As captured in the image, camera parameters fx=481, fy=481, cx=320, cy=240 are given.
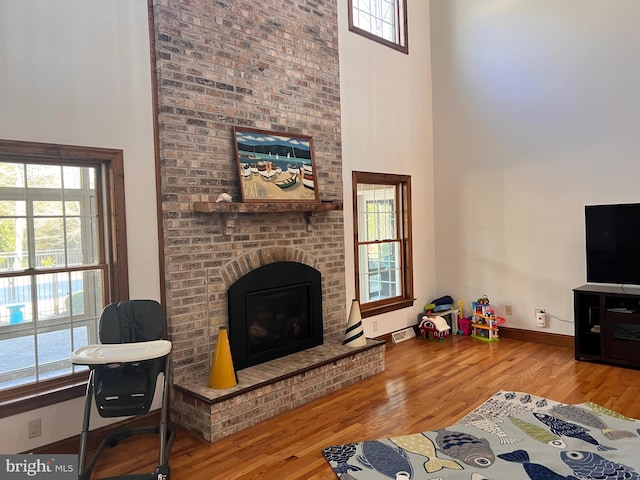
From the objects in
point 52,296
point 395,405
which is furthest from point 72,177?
point 395,405

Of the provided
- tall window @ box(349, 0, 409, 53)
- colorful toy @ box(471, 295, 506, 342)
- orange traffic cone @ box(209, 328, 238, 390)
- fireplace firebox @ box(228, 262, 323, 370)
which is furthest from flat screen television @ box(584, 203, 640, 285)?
orange traffic cone @ box(209, 328, 238, 390)

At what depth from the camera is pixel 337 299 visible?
16.2ft

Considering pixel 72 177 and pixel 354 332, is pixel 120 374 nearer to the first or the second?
pixel 72 177

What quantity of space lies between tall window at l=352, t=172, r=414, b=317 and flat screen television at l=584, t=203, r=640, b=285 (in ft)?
6.51

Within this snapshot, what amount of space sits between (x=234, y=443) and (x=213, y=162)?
6.88 feet

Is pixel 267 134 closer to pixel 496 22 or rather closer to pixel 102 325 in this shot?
pixel 102 325

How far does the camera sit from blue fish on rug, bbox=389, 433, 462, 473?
9.32 feet

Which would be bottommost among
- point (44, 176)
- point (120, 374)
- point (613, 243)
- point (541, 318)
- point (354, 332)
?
point (541, 318)

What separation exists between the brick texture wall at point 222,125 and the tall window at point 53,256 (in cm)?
42

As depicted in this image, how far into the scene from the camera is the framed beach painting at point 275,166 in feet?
13.1

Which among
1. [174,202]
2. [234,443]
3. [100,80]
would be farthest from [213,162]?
[234,443]

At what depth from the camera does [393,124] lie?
573 cm

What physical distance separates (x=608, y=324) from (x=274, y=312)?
10.4 ft

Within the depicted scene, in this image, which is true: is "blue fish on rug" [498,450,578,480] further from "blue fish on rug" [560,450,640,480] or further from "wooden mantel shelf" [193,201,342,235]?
"wooden mantel shelf" [193,201,342,235]
